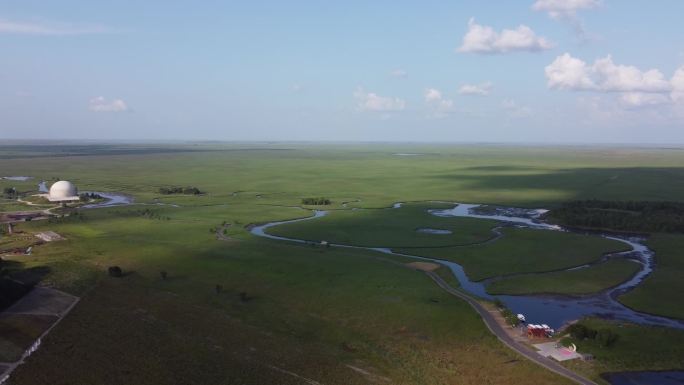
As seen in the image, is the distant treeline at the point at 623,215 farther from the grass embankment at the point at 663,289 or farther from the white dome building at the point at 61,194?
the white dome building at the point at 61,194

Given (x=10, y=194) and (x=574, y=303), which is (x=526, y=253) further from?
(x=10, y=194)

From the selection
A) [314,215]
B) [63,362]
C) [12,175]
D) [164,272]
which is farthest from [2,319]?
[12,175]

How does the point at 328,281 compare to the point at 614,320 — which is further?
the point at 328,281

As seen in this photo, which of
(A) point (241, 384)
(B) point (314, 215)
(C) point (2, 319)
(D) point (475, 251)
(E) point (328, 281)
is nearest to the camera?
(A) point (241, 384)

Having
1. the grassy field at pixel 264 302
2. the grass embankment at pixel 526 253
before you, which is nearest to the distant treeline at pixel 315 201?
the grassy field at pixel 264 302

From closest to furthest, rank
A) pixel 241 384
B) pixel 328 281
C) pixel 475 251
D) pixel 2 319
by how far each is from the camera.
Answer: pixel 241 384, pixel 2 319, pixel 328 281, pixel 475 251

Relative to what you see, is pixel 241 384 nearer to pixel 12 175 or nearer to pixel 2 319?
pixel 2 319
